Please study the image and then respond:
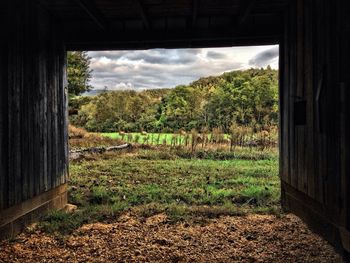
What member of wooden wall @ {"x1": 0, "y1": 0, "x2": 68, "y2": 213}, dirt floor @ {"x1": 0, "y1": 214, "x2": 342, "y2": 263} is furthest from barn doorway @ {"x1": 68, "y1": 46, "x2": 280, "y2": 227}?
wooden wall @ {"x1": 0, "y1": 0, "x2": 68, "y2": 213}

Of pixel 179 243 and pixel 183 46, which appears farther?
pixel 183 46

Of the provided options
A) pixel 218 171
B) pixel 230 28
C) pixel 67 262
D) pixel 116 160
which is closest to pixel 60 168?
pixel 67 262

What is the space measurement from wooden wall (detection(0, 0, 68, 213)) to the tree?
1257 cm

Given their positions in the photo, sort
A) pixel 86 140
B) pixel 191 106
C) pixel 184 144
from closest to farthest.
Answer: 1. pixel 184 144
2. pixel 86 140
3. pixel 191 106

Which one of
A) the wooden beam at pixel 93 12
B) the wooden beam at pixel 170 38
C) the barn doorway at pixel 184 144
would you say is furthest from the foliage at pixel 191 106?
the wooden beam at pixel 93 12

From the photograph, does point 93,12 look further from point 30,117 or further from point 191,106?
point 191,106

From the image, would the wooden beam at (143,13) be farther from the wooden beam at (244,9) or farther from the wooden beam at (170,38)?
the wooden beam at (244,9)

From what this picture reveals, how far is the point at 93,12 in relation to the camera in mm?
5152

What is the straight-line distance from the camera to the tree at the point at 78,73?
18.1 m

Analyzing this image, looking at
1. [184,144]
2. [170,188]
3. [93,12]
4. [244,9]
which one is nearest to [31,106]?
[93,12]

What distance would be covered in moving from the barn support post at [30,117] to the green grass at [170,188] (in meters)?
0.59

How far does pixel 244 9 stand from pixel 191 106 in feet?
51.9

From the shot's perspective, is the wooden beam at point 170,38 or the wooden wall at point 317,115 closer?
the wooden wall at point 317,115

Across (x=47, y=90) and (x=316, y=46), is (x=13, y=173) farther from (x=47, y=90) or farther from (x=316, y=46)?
(x=316, y=46)
